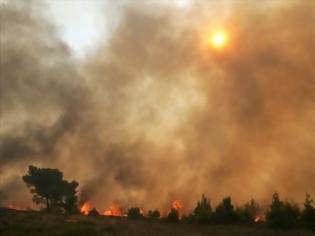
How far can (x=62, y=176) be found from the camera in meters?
71.4

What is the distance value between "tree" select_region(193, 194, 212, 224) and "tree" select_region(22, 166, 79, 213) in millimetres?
26433

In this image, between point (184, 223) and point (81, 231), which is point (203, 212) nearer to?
point (184, 223)

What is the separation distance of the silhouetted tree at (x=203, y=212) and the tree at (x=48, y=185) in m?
26.4

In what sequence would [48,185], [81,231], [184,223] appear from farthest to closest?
1. [48,185]
2. [184,223]
3. [81,231]

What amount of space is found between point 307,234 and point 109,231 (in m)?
16.0

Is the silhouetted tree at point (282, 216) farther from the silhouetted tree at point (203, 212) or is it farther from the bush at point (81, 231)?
the bush at point (81, 231)

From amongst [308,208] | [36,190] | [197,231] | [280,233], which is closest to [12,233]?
[197,231]

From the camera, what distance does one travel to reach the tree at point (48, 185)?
68.2m

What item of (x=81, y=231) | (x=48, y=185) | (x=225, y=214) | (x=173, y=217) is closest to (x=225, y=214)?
(x=225, y=214)

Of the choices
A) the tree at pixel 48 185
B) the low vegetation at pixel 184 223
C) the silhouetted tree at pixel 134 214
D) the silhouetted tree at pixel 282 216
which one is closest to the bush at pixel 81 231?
the low vegetation at pixel 184 223

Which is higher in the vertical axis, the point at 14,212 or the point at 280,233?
the point at 14,212

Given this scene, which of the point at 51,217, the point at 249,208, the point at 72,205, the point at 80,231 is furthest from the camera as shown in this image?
the point at 72,205

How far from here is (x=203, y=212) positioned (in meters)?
43.2

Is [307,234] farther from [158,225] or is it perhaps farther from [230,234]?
[158,225]
